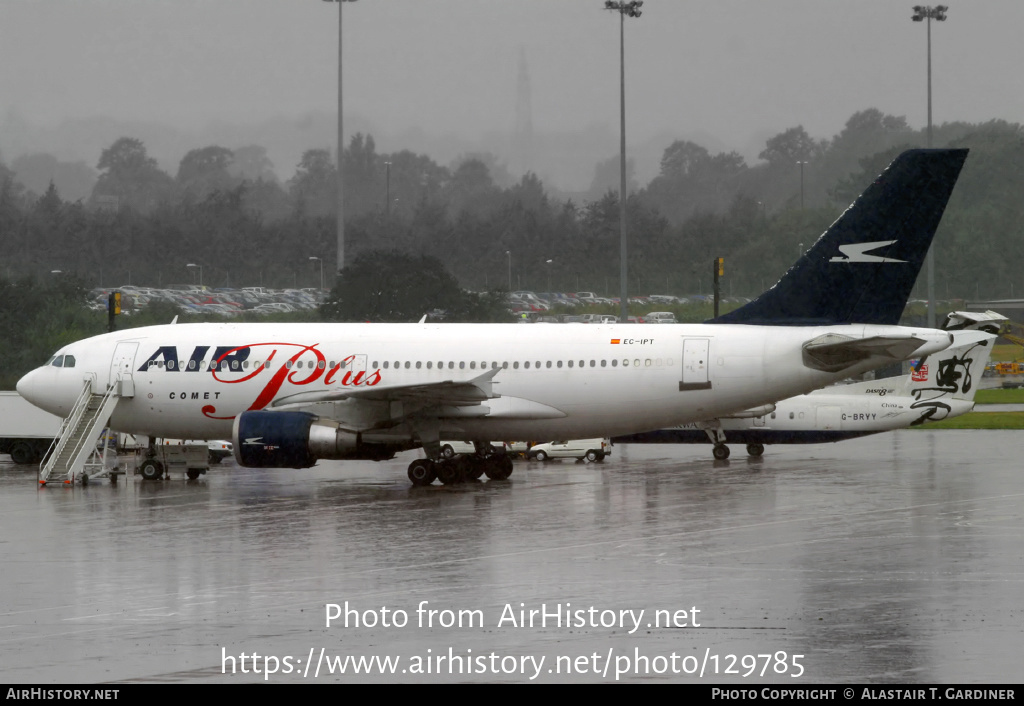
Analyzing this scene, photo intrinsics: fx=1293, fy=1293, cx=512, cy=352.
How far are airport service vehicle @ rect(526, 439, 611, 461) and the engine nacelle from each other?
39.3 ft

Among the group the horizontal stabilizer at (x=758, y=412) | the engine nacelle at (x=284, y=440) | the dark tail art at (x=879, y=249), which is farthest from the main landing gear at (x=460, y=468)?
the dark tail art at (x=879, y=249)

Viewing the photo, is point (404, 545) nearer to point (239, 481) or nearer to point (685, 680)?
point (685, 680)

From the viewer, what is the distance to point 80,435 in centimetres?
3522

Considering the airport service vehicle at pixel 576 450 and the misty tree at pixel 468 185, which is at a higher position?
the misty tree at pixel 468 185

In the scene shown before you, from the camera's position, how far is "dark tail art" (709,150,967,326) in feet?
104

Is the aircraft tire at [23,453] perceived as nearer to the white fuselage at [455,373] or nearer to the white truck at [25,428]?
the white truck at [25,428]

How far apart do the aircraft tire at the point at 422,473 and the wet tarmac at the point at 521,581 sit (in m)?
0.50

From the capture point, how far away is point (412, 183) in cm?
15388

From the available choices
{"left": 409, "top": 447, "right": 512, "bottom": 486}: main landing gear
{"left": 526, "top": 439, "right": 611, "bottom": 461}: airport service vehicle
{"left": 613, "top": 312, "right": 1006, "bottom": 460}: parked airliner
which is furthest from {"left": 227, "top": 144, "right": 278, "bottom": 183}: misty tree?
{"left": 409, "top": 447, "right": 512, "bottom": 486}: main landing gear

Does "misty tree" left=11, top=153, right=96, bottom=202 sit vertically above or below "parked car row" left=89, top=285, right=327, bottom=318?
above

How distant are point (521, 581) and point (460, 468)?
1529cm

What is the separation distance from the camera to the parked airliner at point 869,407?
3997 cm

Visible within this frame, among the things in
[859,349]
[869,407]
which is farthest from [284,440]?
[869,407]

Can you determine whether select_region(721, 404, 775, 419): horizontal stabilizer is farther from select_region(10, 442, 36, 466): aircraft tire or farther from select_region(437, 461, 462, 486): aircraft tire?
select_region(10, 442, 36, 466): aircraft tire
